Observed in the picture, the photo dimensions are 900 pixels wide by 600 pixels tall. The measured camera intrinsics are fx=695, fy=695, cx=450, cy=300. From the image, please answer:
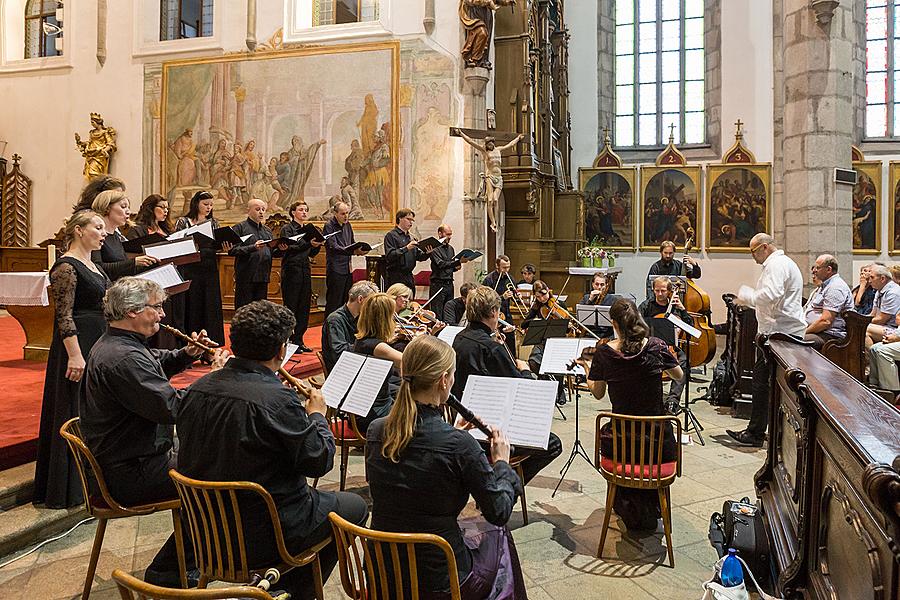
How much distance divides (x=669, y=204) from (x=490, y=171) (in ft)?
21.4

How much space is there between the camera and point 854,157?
1547 centimetres

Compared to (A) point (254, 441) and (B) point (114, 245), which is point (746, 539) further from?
(B) point (114, 245)

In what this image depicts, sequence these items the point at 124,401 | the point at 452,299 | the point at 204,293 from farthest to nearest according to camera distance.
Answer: the point at 452,299
the point at 204,293
the point at 124,401

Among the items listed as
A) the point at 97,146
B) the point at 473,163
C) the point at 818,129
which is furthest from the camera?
the point at 97,146

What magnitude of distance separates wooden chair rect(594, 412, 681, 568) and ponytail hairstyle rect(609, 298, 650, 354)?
0.46 m

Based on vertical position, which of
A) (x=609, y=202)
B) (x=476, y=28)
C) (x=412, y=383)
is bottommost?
(x=412, y=383)

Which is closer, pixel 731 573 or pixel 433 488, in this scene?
pixel 433 488

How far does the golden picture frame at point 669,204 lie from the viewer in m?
16.1

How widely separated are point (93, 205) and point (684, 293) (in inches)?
288

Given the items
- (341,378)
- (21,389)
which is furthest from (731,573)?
(21,389)

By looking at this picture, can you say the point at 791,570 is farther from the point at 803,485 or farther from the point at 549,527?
the point at 549,527

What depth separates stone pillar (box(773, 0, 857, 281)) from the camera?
33.2ft

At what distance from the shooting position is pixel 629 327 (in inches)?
163

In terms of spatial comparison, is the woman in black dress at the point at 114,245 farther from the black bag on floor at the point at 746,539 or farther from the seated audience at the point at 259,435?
the black bag on floor at the point at 746,539
